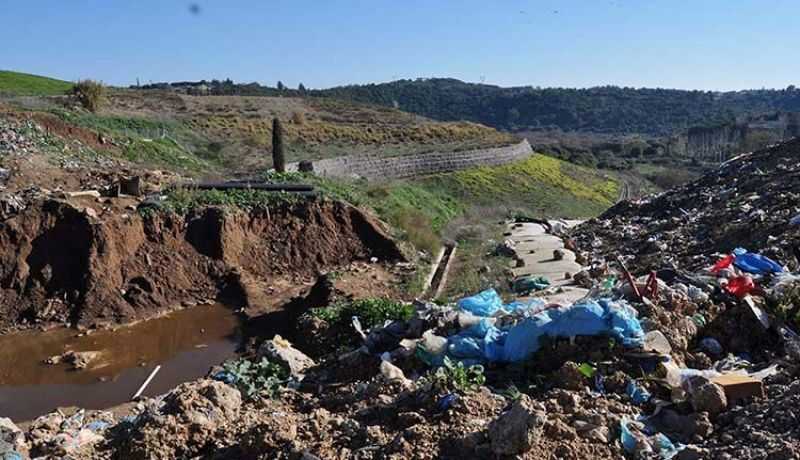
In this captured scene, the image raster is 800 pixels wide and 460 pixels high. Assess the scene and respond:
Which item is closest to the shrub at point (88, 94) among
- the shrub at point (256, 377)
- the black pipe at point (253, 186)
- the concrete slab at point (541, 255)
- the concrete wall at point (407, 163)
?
the concrete wall at point (407, 163)

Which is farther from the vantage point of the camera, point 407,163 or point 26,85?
point 26,85

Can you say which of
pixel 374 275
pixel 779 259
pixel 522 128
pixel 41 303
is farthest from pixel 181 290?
pixel 522 128

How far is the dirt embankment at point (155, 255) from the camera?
47.2ft

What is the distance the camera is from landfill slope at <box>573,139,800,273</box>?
40.4 ft

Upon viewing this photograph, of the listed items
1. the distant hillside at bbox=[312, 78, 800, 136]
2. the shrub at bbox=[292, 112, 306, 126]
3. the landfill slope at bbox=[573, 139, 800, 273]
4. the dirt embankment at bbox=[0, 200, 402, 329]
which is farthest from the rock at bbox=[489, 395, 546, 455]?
the distant hillside at bbox=[312, 78, 800, 136]

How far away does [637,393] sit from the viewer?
5934 mm

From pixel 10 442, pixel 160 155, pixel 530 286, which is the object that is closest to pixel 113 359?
pixel 10 442

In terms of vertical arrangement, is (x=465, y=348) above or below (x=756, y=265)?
below

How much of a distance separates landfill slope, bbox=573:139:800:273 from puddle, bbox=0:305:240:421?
8023 mm

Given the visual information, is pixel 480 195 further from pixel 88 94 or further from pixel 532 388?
pixel 532 388

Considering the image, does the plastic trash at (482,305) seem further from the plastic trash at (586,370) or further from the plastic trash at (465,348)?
the plastic trash at (586,370)

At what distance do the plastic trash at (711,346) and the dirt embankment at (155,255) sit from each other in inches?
404

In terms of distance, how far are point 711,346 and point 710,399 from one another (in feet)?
4.52

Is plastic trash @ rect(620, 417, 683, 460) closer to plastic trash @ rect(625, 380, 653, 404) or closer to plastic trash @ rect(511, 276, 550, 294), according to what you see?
plastic trash @ rect(625, 380, 653, 404)
